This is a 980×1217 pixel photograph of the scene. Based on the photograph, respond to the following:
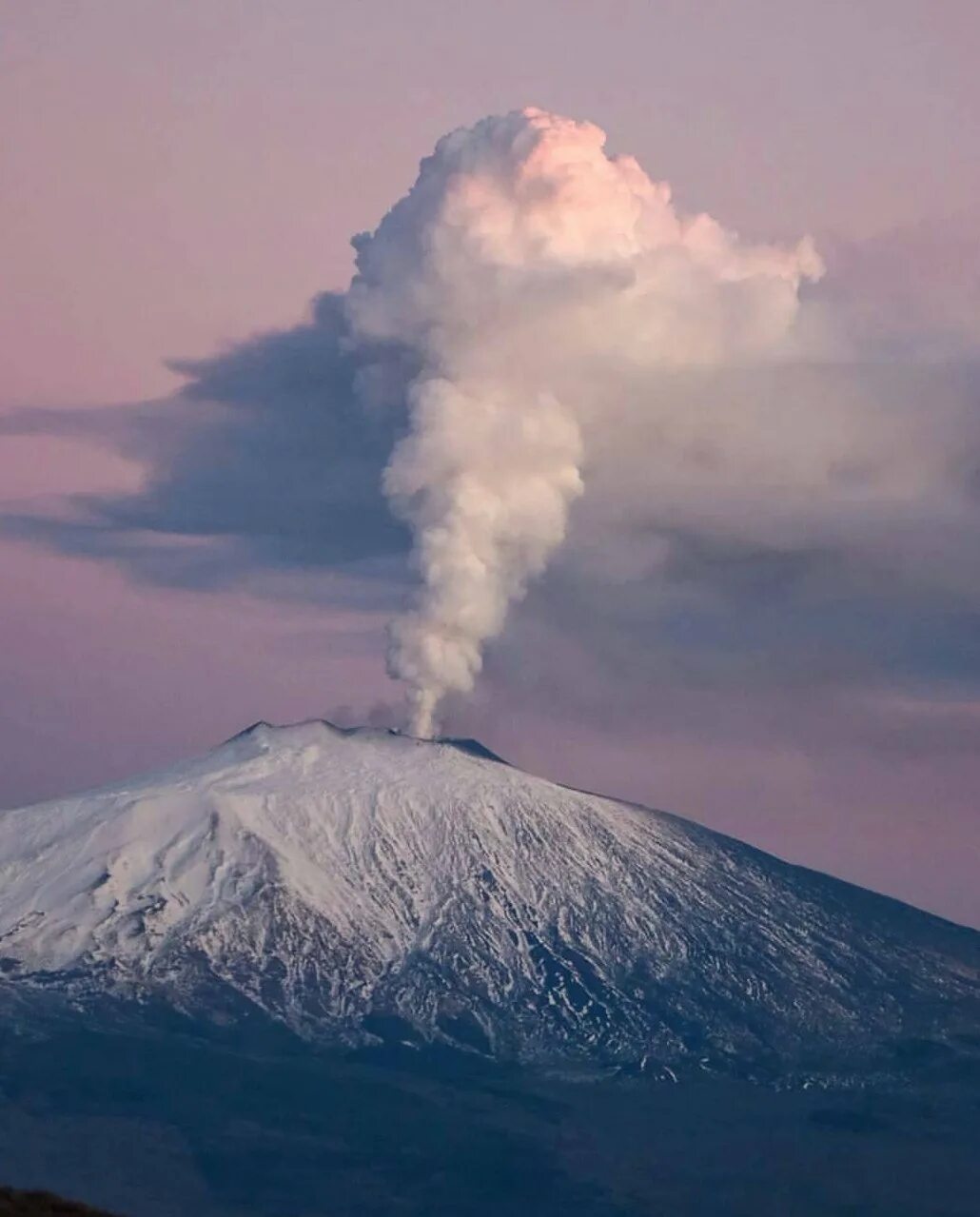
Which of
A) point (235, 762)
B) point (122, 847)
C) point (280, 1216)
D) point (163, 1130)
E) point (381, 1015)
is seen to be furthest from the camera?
point (235, 762)

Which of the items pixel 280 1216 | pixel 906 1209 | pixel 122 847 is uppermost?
pixel 122 847

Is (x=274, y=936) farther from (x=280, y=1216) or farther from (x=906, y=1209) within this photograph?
(x=906, y=1209)

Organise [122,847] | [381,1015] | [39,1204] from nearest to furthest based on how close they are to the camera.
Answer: [39,1204], [381,1015], [122,847]

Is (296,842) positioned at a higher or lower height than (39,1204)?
higher

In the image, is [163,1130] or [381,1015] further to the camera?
[381,1015]

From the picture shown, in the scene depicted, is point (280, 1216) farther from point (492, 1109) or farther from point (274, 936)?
point (274, 936)

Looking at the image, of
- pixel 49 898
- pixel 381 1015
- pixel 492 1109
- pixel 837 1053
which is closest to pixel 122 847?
pixel 49 898
